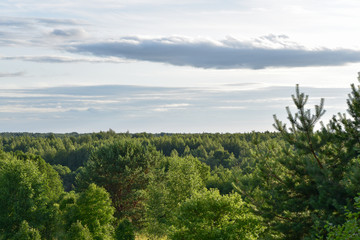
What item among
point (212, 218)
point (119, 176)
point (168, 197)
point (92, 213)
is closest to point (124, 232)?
point (92, 213)

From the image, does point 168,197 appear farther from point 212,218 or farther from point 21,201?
point 212,218

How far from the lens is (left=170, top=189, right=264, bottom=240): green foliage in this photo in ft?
112

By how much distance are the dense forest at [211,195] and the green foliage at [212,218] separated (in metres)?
0.09

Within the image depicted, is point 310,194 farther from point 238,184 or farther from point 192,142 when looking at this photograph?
point 192,142

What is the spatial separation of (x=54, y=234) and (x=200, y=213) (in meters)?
28.6

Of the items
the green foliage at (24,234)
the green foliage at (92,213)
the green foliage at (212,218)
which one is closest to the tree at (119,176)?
the green foliage at (92,213)

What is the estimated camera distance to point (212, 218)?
3528cm

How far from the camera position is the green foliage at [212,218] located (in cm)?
3412

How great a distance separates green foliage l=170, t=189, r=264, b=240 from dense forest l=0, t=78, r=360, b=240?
3.4 inches

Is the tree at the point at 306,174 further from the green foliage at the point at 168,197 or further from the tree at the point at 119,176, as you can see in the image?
the tree at the point at 119,176

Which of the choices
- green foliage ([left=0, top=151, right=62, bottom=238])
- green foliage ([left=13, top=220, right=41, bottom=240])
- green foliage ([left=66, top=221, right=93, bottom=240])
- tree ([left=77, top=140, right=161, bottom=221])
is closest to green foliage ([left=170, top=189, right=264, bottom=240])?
green foliage ([left=66, top=221, right=93, bottom=240])

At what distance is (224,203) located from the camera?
35.1 metres

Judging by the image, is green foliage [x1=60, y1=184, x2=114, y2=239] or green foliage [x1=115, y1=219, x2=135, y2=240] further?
green foliage [x1=60, y1=184, x2=114, y2=239]

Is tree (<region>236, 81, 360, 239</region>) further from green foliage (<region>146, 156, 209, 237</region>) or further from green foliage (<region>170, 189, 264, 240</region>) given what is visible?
green foliage (<region>146, 156, 209, 237</region>)
